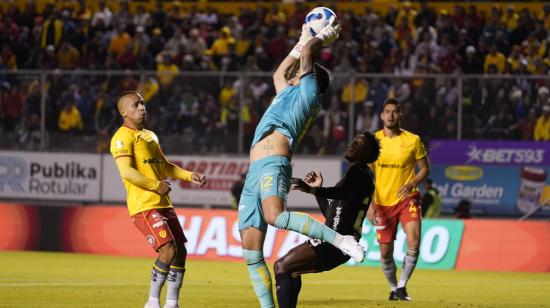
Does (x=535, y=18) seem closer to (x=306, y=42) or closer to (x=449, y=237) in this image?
(x=449, y=237)

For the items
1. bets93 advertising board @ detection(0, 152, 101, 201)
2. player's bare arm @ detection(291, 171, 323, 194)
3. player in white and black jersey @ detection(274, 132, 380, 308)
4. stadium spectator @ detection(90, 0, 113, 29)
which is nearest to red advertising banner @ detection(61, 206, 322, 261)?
bets93 advertising board @ detection(0, 152, 101, 201)

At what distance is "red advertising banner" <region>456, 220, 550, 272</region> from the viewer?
20.8 meters

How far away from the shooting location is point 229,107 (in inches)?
996

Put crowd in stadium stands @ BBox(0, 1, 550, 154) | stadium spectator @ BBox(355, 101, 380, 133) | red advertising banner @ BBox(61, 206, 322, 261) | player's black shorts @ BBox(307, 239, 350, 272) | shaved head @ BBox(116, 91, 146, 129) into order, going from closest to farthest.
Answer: player's black shorts @ BBox(307, 239, 350, 272) < shaved head @ BBox(116, 91, 146, 129) < red advertising banner @ BBox(61, 206, 322, 261) < crowd in stadium stands @ BBox(0, 1, 550, 154) < stadium spectator @ BBox(355, 101, 380, 133)

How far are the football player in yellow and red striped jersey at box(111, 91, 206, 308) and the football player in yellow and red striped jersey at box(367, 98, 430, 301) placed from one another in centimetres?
342

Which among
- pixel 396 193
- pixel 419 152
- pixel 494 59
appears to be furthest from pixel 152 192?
pixel 494 59

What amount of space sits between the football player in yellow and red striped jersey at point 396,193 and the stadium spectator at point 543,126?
868 centimetres

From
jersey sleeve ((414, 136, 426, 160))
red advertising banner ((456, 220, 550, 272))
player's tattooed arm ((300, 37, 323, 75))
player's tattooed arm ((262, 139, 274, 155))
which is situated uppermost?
player's tattooed arm ((300, 37, 323, 75))

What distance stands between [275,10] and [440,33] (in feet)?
18.5

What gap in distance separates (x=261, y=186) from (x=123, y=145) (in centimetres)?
281

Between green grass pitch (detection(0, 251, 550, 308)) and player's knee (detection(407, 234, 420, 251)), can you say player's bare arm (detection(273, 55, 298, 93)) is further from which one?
player's knee (detection(407, 234, 420, 251))

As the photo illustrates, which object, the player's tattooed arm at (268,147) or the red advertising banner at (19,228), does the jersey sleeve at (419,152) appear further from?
the red advertising banner at (19,228)

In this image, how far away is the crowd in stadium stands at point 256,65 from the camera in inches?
945

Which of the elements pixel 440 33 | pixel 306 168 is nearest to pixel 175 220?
pixel 306 168
